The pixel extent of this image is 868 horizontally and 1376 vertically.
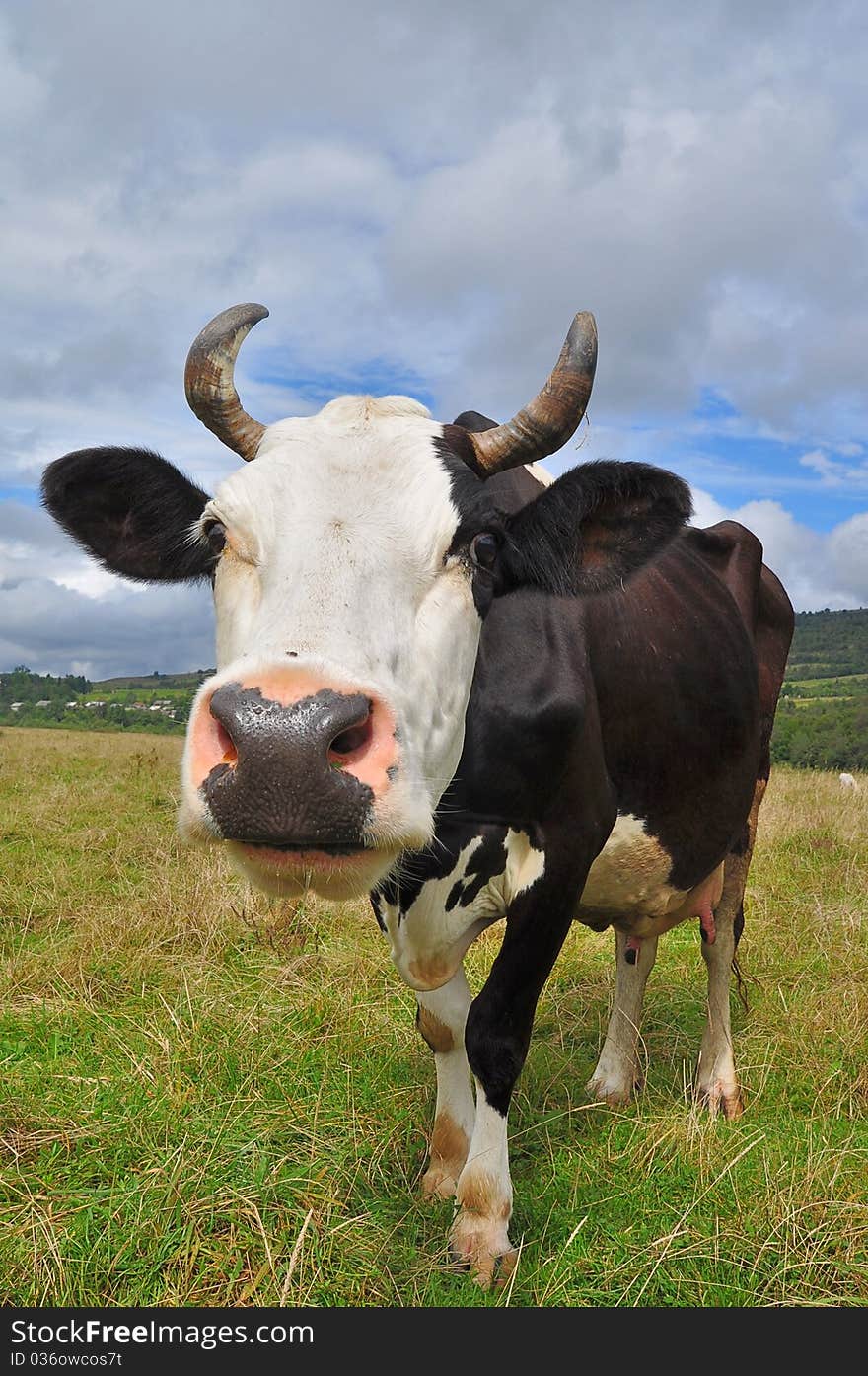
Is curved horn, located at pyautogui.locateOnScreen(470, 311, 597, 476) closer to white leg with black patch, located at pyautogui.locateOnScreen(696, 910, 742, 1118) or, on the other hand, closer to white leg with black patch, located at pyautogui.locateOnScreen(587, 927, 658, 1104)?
A: white leg with black patch, located at pyautogui.locateOnScreen(587, 927, 658, 1104)

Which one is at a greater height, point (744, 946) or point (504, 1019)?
point (504, 1019)

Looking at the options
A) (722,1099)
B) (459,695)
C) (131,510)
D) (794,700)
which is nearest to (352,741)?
(459,695)

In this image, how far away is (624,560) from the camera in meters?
3.64

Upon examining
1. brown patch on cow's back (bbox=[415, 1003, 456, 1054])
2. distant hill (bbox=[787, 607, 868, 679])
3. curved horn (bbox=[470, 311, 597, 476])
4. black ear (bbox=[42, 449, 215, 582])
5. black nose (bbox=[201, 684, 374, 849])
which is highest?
distant hill (bbox=[787, 607, 868, 679])

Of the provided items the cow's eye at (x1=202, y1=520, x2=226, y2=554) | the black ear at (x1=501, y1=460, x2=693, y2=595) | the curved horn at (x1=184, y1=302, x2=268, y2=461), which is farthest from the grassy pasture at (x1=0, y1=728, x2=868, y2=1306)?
the curved horn at (x1=184, y1=302, x2=268, y2=461)

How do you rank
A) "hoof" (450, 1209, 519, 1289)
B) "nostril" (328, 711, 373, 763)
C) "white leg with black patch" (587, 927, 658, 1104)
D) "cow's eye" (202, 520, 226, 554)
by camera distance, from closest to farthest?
"nostril" (328, 711, 373, 763) → "cow's eye" (202, 520, 226, 554) → "hoof" (450, 1209, 519, 1289) → "white leg with black patch" (587, 927, 658, 1104)

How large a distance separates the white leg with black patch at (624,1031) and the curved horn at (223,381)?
3187 mm

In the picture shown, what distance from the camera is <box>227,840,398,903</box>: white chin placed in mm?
2385

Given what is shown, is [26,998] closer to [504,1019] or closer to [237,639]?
[504,1019]

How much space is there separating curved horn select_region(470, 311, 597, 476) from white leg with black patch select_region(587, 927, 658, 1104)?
2.79 metres

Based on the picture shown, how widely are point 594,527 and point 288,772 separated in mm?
1885

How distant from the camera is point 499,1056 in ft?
11.4

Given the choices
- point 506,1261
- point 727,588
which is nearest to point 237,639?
point 506,1261

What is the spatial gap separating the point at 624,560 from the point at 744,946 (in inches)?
156
